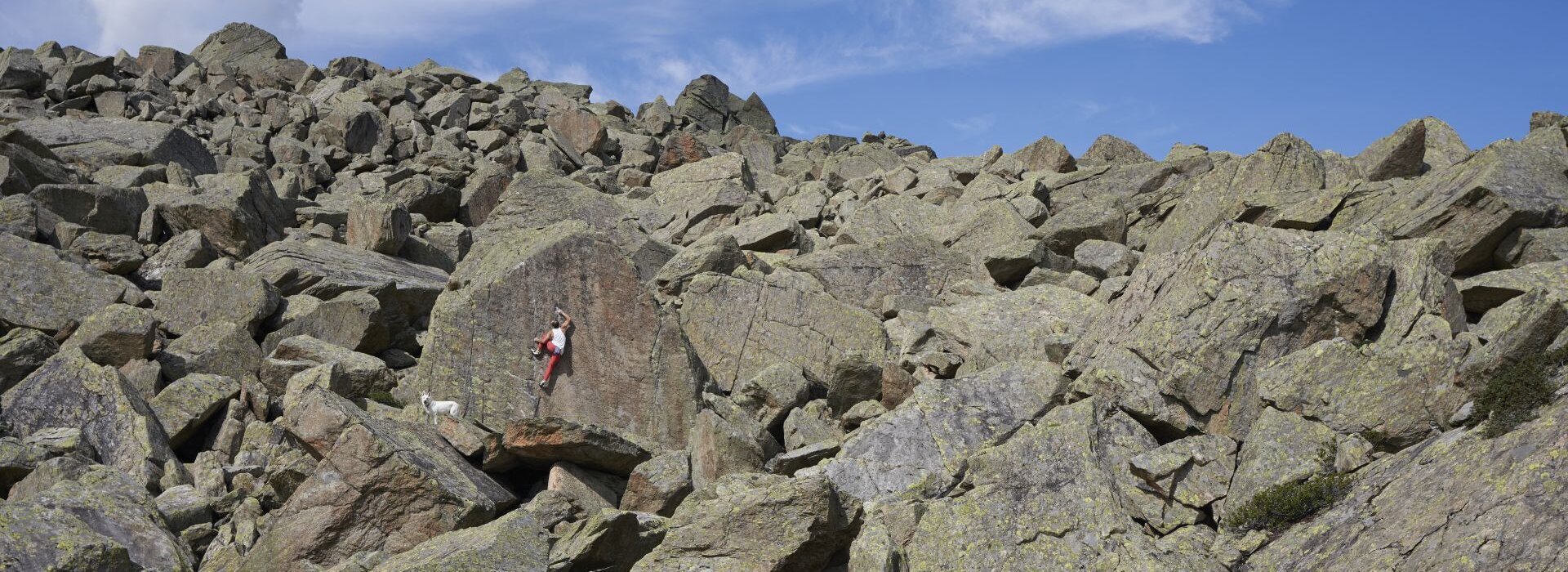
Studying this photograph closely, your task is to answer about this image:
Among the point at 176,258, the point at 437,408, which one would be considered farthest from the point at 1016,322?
the point at 176,258

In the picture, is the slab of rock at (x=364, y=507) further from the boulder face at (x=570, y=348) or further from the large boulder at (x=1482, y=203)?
the large boulder at (x=1482, y=203)

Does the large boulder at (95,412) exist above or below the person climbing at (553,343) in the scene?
below

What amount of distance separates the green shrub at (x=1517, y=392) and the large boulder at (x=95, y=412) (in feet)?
77.2

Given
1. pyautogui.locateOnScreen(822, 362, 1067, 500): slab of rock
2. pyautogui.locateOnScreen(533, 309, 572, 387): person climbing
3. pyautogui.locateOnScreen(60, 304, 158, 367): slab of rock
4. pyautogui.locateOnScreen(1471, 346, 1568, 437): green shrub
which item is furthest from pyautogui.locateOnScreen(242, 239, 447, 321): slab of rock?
pyautogui.locateOnScreen(1471, 346, 1568, 437): green shrub

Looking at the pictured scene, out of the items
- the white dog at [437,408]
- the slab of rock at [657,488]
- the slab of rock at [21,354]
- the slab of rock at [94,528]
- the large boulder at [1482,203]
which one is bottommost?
the slab of rock at [94,528]

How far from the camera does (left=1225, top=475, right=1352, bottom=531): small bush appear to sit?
17.5m

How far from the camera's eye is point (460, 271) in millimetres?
28516

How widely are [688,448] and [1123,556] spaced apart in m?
10.2

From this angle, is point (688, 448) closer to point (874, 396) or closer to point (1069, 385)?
point (874, 396)

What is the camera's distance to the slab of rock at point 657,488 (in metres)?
22.1

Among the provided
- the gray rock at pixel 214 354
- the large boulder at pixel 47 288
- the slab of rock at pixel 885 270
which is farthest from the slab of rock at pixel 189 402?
the slab of rock at pixel 885 270

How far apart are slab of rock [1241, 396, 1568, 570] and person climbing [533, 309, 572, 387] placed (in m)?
15.0

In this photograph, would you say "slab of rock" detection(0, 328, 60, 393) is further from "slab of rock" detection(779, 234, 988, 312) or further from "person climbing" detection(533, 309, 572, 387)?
"slab of rock" detection(779, 234, 988, 312)

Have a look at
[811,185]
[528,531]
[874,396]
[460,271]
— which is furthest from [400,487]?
[811,185]
